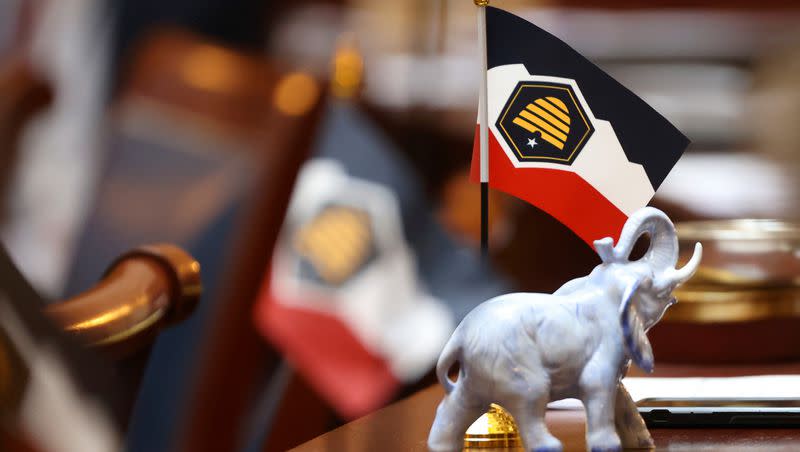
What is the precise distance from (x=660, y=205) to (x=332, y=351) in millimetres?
901

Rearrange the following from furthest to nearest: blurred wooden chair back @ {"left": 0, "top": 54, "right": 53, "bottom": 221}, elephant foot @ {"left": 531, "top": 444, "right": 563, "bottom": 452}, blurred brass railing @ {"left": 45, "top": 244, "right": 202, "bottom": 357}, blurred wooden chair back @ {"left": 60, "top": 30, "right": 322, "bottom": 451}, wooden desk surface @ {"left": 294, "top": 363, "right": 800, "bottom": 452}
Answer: blurred wooden chair back @ {"left": 0, "top": 54, "right": 53, "bottom": 221} < blurred wooden chair back @ {"left": 60, "top": 30, "right": 322, "bottom": 451} < blurred brass railing @ {"left": 45, "top": 244, "right": 202, "bottom": 357} < wooden desk surface @ {"left": 294, "top": 363, "right": 800, "bottom": 452} < elephant foot @ {"left": 531, "top": 444, "right": 563, "bottom": 452}

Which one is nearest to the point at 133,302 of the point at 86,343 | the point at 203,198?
the point at 86,343

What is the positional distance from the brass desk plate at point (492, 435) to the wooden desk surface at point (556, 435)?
0.14 feet

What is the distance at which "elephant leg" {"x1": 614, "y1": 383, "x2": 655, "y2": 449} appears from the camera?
32.4 inches

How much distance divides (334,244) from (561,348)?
1822mm

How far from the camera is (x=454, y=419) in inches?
31.3

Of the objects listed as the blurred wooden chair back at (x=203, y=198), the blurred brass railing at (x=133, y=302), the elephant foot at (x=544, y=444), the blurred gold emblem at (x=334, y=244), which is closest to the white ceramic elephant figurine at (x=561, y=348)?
the elephant foot at (x=544, y=444)

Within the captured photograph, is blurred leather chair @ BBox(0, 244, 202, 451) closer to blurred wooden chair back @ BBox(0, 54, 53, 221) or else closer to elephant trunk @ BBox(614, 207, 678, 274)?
elephant trunk @ BBox(614, 207, 678, 274)

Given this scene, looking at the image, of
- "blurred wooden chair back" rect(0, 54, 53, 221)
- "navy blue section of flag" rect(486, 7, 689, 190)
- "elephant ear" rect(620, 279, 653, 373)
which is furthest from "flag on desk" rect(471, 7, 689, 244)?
"blurred wooden chair back" rect(0, 54, 53, 221)

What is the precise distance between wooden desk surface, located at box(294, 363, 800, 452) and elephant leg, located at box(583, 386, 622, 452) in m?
0.11

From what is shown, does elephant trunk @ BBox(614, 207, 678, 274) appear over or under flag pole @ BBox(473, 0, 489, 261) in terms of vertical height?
under

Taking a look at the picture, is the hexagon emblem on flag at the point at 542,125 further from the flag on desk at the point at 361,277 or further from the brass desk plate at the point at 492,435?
the flag on desk at the point at 361,277

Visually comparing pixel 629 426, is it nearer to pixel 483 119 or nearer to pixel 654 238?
pixel 654 238

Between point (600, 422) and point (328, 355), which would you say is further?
point (328, 355)
